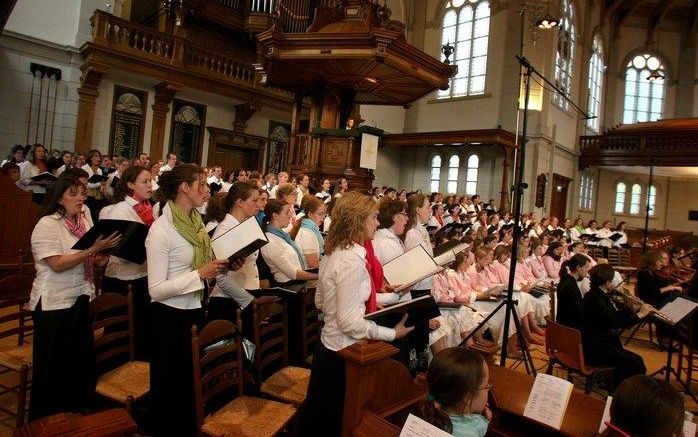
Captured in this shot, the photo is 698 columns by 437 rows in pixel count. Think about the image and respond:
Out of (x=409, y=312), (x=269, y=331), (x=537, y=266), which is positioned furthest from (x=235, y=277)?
(x=537, y=266)

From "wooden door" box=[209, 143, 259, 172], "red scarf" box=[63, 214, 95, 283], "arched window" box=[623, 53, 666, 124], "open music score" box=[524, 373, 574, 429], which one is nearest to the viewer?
"open music score" box=[524, 373, 574, 429]

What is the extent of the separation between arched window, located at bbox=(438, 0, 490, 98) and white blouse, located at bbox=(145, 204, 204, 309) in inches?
598

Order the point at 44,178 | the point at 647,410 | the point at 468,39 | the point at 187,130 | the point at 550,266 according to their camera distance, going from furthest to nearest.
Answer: the point at 468,39
the point at 187,130
the point at 550,266
the point at 44,178
the point at 647,410

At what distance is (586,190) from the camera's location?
1870 cm

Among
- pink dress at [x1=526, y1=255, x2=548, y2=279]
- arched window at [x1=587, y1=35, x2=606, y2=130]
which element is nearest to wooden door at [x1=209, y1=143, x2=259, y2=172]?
pink dress at [x1=526, y1=255, x2=548, y2=279]

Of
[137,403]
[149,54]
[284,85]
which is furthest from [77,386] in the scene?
[149,54]

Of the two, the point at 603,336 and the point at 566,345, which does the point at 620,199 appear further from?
the point at 566,345

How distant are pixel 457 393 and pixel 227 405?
4.17ft

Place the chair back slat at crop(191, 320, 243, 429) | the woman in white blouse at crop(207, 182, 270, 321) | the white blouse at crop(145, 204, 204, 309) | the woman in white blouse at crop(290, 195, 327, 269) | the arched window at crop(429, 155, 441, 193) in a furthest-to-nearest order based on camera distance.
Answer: the arched window at crop(429, 155, 441, 193) → the woman in white blouse at crop(290, 195, 327, 269) → the woman in white blouse at crop(207, 182, 270, 321) → the white blouse at crop(145, 204, 204, 309) → the chair back slat at crop(191, 320, 243, 429)

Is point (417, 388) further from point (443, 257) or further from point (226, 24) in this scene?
point (226, 24)

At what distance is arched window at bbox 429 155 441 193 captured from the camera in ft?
55.8

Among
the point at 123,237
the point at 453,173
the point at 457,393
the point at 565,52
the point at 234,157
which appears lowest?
the point at 457,393

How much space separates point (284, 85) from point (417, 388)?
329 inches

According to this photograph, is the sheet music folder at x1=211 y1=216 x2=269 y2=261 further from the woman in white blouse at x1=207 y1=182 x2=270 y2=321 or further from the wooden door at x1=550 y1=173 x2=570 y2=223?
the wooden door at x1=550 y1=173 x2=570 y2=223
